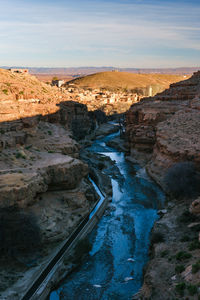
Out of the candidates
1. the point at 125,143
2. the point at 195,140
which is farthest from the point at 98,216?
the point at 125,143

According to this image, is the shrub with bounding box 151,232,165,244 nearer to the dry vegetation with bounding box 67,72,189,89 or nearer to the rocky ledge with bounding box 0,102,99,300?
the rocky ledge with bounding box 0,102,99,300

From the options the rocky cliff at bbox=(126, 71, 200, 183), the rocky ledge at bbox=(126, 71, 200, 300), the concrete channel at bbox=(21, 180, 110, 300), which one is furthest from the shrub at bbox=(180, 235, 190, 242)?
the rocky cliff at bbox=(126, 71, 200, 183)

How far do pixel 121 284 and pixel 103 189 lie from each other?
1281 centimetres

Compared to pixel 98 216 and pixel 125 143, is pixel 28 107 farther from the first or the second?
pixel 125 143

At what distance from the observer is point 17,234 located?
1834 centimetres

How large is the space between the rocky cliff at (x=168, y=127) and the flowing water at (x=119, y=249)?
3154 millimetres

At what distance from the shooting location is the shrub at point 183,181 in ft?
84.2

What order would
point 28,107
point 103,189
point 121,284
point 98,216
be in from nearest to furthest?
point 121,284
point 98,216
point 103,189
point 28,107

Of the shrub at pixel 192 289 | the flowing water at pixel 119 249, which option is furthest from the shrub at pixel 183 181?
the shrub at pixel 192 289

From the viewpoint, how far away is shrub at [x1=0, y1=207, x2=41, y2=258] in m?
18.1

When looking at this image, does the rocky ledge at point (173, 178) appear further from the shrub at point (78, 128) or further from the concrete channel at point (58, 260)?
the shrub at point (78, 128)

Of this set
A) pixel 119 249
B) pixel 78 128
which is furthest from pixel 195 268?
pixel 78 128

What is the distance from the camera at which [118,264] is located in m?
19.7

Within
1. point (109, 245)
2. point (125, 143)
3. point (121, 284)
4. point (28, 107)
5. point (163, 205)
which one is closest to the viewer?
point (121, 284)
